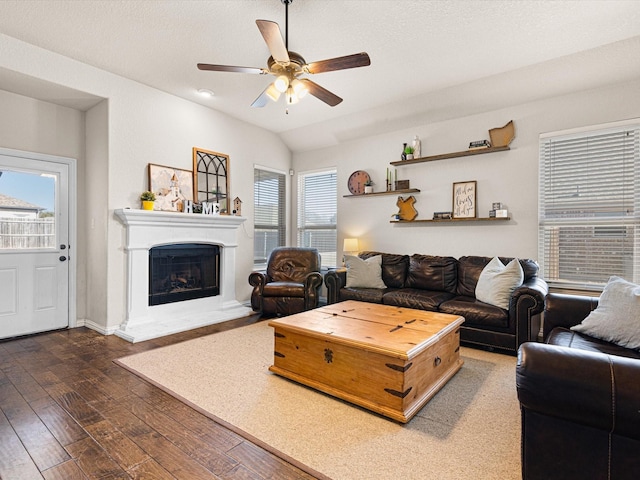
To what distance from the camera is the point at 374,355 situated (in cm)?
219

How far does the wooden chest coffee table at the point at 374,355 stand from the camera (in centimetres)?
211

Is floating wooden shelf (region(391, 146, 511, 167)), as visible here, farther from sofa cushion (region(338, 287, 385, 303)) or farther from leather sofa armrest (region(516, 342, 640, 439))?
leather sofa armrest (region(516, 342, 640, 439))

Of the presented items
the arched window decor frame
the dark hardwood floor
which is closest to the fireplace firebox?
the arched window decor frame

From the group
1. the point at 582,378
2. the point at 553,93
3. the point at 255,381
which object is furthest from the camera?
the point at 553,93

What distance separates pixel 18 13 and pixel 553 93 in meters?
5.29

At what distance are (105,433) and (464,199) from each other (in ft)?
14.4

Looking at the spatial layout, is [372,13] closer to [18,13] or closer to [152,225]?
[18,13]

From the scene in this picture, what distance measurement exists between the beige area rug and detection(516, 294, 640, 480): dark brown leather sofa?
1.02 ft

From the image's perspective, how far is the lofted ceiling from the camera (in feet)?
8.85

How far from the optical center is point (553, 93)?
3.83 m

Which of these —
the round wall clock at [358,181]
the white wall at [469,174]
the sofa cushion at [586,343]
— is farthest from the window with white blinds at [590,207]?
the round wall clock at [358,181]

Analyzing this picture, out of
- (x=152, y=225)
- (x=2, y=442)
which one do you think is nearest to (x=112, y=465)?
(x=2, y=442)

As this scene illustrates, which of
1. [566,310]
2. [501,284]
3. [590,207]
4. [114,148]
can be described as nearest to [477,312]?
[501,284]

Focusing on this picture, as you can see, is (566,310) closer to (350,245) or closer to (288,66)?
(288,66)
